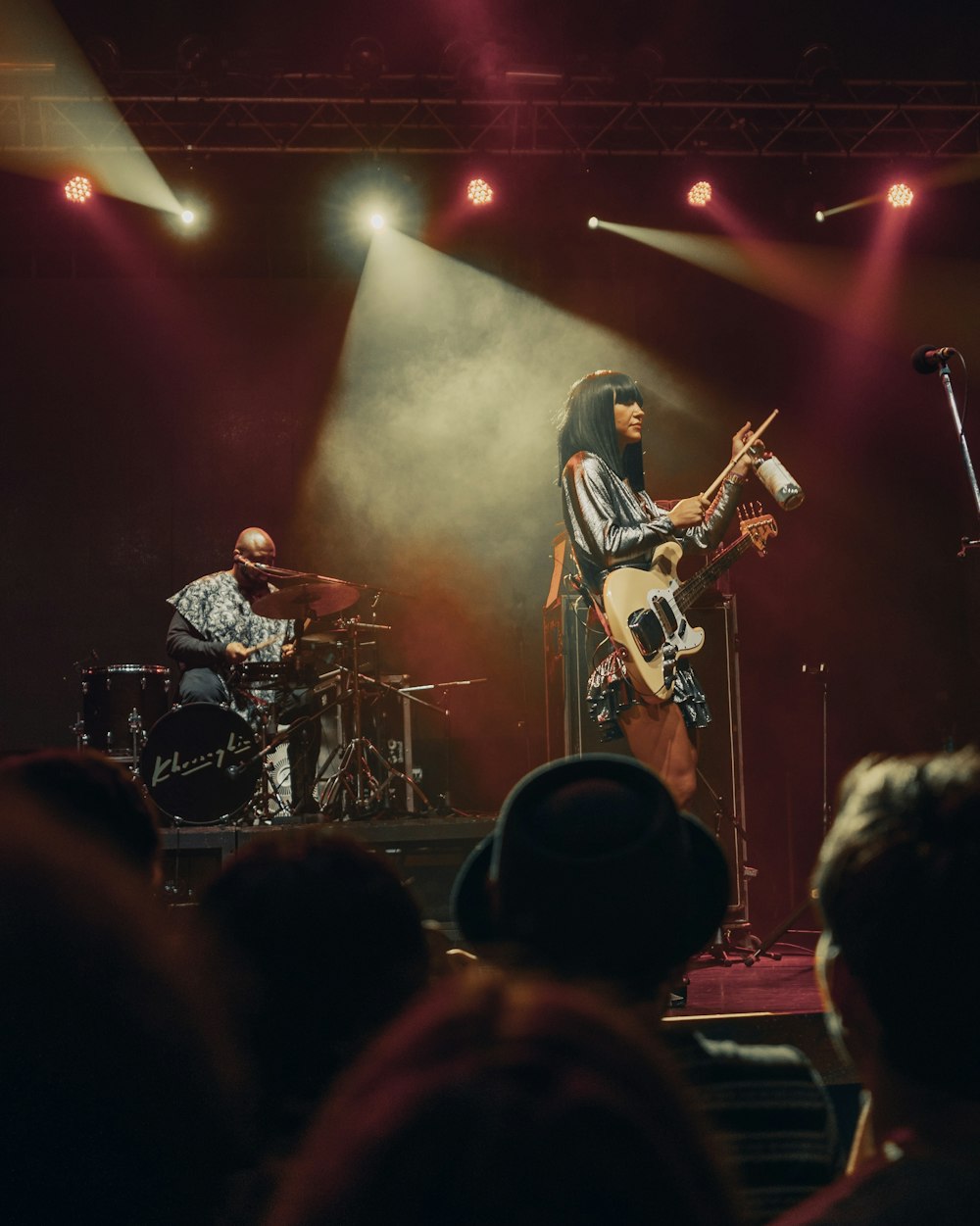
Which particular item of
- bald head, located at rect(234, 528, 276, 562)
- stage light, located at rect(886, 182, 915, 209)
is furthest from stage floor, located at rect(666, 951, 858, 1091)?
stage light, located at rect(886, 182, 915, 209)

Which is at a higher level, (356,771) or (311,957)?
(311,957)

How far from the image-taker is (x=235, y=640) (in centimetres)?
826

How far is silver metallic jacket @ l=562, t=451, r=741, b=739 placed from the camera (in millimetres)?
4840

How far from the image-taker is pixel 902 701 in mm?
9203

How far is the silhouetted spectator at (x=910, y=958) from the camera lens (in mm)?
1025

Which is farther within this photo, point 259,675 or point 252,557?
point 252,557

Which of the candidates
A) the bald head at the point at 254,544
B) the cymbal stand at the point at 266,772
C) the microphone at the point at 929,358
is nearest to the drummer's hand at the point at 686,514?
the microphone at the point at 929,358

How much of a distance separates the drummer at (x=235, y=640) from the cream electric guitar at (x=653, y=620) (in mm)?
3147

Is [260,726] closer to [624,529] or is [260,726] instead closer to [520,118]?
[624,529]

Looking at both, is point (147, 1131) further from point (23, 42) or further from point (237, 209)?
point (237, 209)

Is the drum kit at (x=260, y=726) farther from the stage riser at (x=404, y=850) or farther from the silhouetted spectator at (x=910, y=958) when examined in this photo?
the silhouetted spectator at (x=910, y=958)

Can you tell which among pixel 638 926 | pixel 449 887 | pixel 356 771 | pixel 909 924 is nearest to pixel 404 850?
pixel 449 887

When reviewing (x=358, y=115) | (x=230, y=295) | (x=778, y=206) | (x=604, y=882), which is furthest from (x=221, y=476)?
(x=604, y=882)

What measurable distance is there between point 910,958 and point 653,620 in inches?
152
